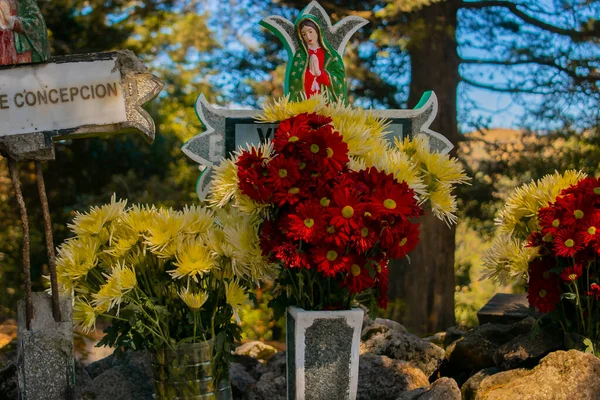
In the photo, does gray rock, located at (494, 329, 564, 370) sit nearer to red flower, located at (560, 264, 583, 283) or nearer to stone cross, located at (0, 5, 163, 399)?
red flower, located at (560, 264, 583, 283)

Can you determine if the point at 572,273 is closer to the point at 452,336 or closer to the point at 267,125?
the point at 452,336

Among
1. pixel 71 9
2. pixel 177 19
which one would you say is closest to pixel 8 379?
pixel 71 9

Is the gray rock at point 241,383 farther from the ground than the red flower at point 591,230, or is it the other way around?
the red flower at point 591,230

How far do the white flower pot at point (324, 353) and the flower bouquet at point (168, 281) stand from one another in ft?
1.04

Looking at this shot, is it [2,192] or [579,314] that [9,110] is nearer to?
[579,314]

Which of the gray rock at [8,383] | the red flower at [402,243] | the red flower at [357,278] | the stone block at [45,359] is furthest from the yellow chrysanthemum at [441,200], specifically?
the gray rock at [8,383]

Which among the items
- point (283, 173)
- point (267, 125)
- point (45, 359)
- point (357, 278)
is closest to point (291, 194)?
point (283, 173)

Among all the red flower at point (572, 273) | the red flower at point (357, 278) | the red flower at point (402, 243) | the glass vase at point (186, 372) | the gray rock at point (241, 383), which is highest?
the red flower at point (402, 243)

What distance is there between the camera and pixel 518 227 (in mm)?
3914

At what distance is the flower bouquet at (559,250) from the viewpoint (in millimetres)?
3488

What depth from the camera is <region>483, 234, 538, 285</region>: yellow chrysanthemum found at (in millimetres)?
3717

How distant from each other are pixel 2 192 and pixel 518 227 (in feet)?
24.8

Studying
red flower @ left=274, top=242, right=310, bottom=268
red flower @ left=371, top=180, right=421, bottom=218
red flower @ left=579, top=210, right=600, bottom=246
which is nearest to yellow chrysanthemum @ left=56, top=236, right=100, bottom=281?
red flower @ left=274, top=242, right=310, bottom=268

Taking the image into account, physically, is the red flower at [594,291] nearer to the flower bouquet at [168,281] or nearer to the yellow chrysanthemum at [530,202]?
the yellow chrysanthemum at [530,202]
